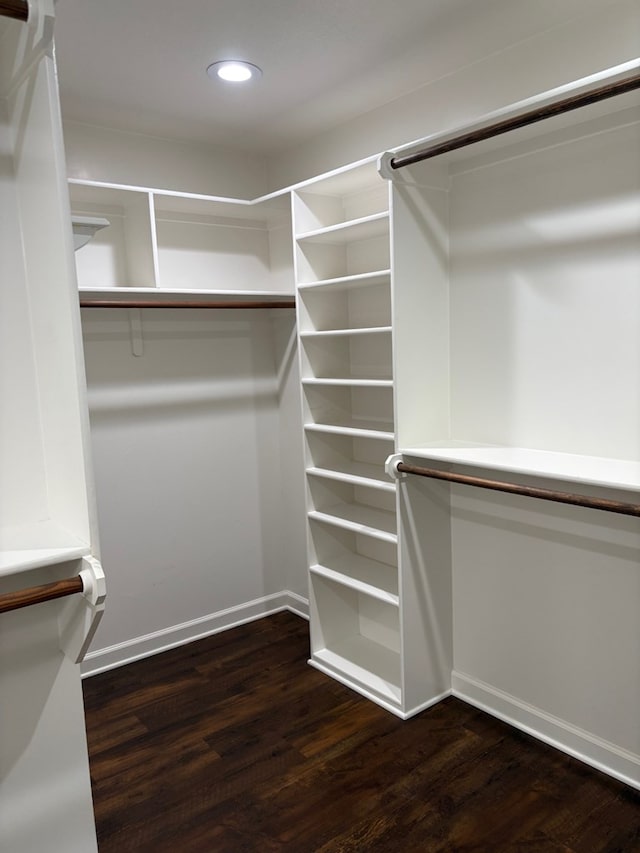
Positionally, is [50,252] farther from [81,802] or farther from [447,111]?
[447,111]

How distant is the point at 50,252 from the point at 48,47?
17.0 inches

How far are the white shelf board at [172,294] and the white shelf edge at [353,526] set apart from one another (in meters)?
1.12

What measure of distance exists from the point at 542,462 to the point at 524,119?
3.48 ft

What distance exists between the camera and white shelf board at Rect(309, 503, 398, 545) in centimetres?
279

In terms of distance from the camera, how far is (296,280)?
2877 mm

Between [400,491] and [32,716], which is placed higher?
[400,491]

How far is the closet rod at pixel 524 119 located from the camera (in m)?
1.65

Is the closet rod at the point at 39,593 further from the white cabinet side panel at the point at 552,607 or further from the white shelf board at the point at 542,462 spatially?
the white cabinet side panel at the point at 552,607

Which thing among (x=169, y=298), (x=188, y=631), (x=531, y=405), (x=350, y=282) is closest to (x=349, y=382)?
(x=350, y=282)

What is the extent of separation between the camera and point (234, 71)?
7.67 ft

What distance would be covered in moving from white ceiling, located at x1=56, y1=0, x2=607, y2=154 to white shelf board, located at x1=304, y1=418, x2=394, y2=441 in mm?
1410

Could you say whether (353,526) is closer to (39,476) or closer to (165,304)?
(165,304)

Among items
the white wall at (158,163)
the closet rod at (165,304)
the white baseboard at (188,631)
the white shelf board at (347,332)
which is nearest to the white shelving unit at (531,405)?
the white shelf board at (347,332)

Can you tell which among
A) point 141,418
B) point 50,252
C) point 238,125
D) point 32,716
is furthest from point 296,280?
point 32,716
